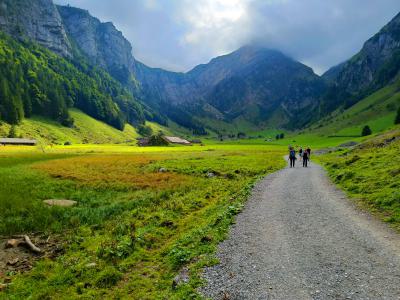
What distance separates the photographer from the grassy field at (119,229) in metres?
14.8

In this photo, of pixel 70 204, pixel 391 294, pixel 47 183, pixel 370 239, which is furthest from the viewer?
pixel 47 183

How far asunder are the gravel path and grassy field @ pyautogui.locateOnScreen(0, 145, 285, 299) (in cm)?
134

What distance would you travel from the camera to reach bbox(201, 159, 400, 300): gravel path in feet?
37.3

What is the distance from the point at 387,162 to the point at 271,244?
88.6ft

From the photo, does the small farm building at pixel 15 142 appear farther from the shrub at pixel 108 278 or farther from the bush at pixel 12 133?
the shrub at pixel 108 278

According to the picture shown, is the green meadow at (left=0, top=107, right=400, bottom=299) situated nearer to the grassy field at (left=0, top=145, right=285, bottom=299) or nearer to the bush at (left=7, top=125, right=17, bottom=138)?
the grassy field at (left=0, top=145, right=285, bottom=299)

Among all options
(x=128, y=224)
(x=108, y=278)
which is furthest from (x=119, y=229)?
(x=108, y=278)

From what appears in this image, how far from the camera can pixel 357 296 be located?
34.9 feet

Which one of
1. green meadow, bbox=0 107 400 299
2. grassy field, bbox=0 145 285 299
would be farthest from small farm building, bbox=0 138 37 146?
grassy field, bbox=0 145 285 299

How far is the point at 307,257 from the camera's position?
1408 cm

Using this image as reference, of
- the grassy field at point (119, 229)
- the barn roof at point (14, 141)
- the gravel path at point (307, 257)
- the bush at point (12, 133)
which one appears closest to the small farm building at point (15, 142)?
the barn roof at point (14, 141)

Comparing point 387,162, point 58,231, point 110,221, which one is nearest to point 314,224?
point 110,221

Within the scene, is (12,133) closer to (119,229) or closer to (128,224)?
(128,224)

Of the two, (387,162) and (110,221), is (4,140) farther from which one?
(387,162)
